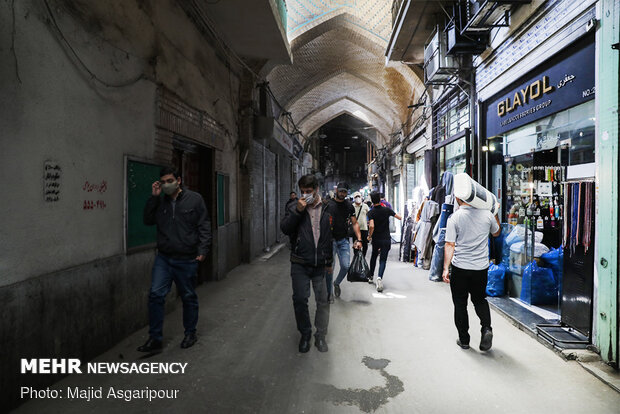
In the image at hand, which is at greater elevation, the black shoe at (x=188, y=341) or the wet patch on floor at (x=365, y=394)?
the black shoe at (x=188, y=341)

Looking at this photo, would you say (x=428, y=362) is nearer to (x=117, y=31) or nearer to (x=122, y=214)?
(x=122, y=214)

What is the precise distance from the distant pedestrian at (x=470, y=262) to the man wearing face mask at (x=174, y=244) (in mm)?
2558

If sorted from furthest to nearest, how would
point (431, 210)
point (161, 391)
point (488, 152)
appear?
point (431, 210)
point (488, 152)
point (161, 391)

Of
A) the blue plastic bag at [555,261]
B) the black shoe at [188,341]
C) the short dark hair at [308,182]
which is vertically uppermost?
the short dark hair at [308,182]

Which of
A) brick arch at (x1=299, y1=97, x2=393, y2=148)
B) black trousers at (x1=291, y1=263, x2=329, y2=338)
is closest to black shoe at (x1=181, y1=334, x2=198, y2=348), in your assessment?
black trousers at (x1=291, y1=263, x2=329, y2=338)

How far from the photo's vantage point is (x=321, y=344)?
355cm

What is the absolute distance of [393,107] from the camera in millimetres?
15594

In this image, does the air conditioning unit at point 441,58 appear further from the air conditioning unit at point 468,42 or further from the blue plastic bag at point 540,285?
the blue plastic bag at point 540,285

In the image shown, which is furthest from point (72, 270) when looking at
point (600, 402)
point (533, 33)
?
point (533, 33)

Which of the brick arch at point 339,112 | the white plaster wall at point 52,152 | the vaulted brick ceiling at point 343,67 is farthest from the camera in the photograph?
the brick arch at point 339,112

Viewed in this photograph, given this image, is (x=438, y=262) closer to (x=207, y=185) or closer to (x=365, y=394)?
(x=365, y=394)

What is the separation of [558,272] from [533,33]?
3200mm

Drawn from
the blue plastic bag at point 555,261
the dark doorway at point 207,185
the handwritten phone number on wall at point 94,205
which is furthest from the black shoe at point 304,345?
the dark doorway at point 207,185

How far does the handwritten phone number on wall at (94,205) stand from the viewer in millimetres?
3345
